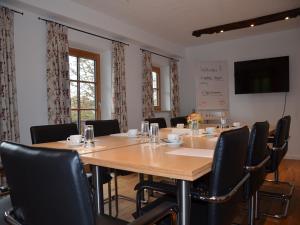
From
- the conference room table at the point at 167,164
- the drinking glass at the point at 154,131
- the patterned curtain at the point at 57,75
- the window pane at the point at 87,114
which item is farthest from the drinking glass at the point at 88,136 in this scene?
the window pane at the point at 87,114

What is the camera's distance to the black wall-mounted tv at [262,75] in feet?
17.1

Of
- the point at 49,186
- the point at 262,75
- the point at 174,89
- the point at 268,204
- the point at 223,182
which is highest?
the point at 262,75

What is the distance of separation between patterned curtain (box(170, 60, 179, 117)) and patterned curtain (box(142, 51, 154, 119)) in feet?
2.85

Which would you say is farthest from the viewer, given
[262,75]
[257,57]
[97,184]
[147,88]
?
[257,57]

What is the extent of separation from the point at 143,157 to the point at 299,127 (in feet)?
15.8

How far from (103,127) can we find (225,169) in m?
1.94

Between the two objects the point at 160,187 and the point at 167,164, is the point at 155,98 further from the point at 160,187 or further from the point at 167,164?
the point at 167,164

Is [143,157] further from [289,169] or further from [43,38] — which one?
[289,169]

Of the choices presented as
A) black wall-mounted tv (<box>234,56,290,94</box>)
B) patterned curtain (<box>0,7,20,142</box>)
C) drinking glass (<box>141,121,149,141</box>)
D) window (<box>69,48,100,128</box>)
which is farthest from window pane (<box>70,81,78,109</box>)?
black wall-mounted tv (<box>234,56,290,94</box>)

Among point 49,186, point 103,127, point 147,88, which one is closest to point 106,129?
point 103,127

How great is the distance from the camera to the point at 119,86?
14.9 ft

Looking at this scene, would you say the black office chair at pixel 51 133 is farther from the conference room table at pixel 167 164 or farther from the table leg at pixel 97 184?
the conference room table at pixel 167 164

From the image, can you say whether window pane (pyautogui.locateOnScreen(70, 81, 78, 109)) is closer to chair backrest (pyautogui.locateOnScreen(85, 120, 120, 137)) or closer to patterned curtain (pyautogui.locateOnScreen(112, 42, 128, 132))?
patterned curtain (pyautogui.locateOnScreen(112, 42, 128, 132))

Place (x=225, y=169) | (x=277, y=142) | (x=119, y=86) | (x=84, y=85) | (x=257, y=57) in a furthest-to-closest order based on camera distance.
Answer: (x=257, y=57) < (x=119, y=86) < (x=84, y=85) < (x=277, y=142) < (x=225, y=169)
